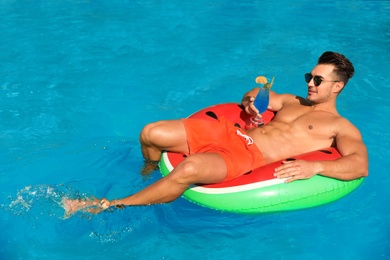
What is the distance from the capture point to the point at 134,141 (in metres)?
5.01

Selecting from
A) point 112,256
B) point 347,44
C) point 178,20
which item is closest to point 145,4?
point 178,20

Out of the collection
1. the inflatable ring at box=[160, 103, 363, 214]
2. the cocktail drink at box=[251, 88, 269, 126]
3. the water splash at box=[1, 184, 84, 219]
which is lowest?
the water splash at box=[1, 184, 84, 219]

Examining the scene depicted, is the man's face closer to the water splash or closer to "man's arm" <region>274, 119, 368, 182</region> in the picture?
"man's arm" <region>274, 119, 368, 182</region>

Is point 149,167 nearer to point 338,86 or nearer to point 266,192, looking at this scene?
point 266,192

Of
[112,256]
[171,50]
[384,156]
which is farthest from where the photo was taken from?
[171,50]

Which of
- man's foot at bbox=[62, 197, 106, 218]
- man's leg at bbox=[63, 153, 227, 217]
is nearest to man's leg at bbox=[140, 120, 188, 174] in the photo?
man's leg at bbox=[63, 153, 227, 217]

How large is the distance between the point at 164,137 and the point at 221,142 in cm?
47

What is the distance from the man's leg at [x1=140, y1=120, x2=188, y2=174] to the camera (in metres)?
3.75

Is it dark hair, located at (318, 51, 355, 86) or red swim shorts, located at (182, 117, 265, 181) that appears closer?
red swim shorts, located at (182, 117, 265, 181)

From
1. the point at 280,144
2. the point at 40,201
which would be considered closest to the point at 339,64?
the point at 280,144

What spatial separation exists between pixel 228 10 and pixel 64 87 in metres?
3.74

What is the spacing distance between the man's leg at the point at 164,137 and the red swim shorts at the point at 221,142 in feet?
0.19

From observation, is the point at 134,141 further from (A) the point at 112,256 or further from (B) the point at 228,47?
(B) the point at 228,47

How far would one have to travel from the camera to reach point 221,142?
387 cm
